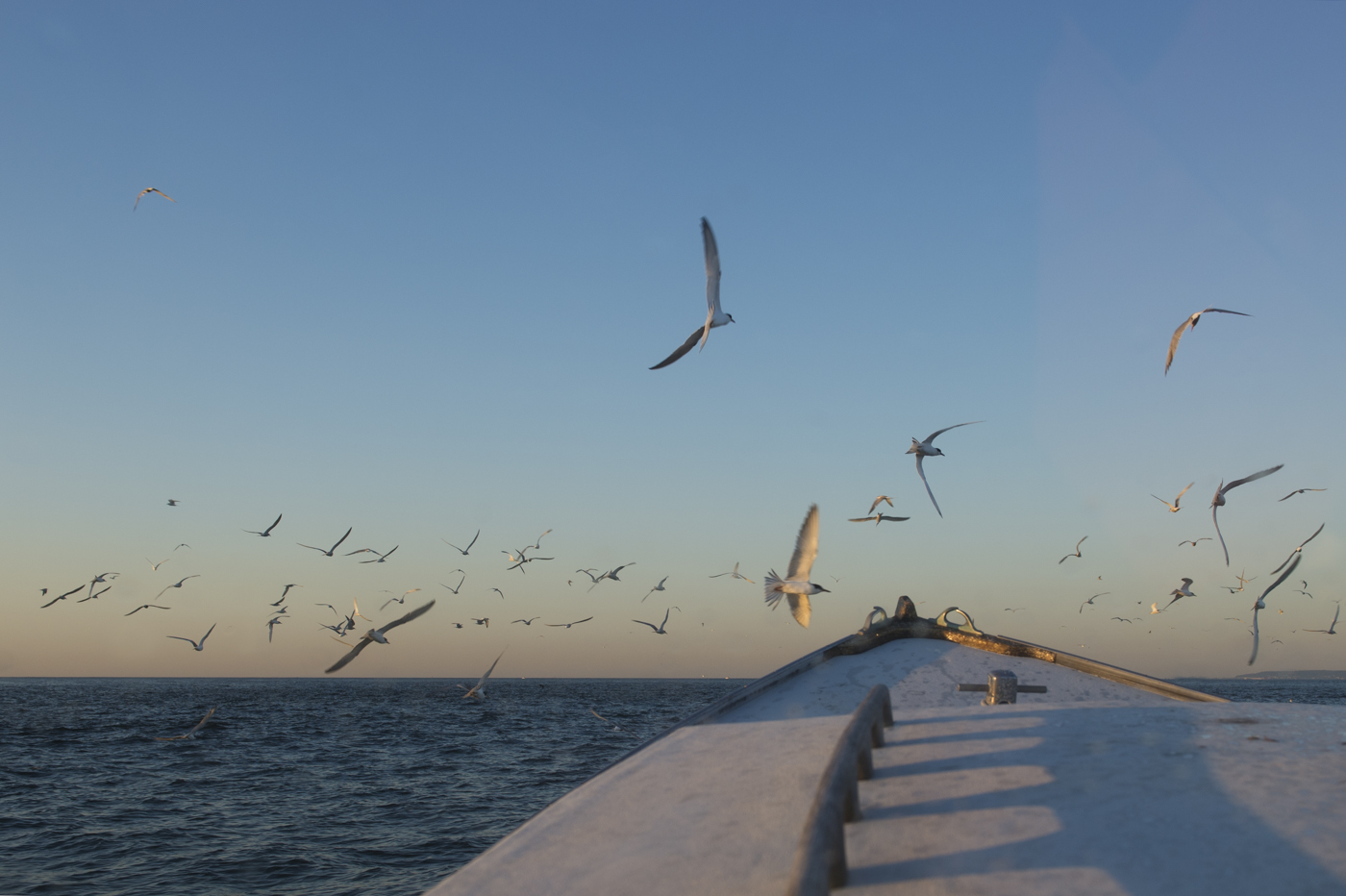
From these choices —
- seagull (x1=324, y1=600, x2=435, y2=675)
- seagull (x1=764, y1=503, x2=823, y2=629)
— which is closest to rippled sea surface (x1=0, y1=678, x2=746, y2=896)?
seagull (x1=324, y1=600, x2=435, y2=675)

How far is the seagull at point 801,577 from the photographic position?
478 inches

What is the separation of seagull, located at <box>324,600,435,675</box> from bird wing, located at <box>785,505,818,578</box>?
18.5 ft

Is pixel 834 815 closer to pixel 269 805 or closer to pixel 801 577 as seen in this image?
pixel 801 577

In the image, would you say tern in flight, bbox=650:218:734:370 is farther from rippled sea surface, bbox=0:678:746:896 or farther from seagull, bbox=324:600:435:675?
rippled sea surface, bbox=0:678:746:896

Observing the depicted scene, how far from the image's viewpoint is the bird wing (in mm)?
12086

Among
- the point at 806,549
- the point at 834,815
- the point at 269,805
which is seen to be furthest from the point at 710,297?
the point at 269,805

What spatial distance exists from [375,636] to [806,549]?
29.1 ft

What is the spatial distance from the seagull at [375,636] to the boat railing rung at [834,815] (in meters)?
7.17

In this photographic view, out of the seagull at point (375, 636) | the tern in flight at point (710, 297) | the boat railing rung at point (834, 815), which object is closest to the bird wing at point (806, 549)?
the tern in flight at point (710, 297)

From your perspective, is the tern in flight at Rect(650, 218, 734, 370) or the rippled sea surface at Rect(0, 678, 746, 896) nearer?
the tern in flight at Rect(650, 218, 734, 370)

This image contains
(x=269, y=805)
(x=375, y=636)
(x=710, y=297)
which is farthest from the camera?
(x=269, y=805)

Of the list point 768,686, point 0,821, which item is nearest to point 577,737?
point 0,821

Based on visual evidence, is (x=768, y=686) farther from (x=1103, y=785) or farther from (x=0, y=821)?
(x=0, y=821)

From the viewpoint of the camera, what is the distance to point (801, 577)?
1269 cm
